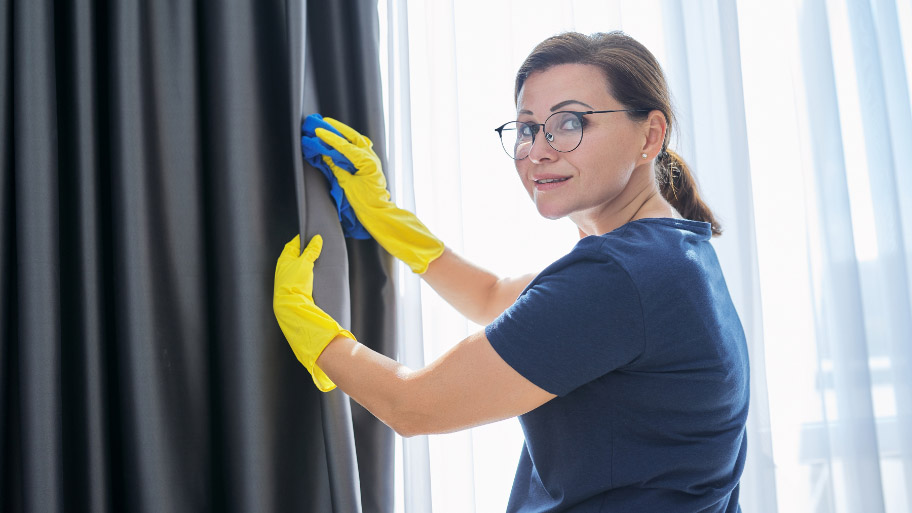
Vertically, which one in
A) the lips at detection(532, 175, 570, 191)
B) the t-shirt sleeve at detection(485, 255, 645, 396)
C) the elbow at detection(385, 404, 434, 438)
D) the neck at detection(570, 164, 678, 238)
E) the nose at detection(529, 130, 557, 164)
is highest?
the nose at detection(529, 130, 557, 164)

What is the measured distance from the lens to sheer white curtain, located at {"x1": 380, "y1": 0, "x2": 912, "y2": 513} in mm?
1470

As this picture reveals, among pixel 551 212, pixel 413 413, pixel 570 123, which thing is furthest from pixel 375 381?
pixel 570 123

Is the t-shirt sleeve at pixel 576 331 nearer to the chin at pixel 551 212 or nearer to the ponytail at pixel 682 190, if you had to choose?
the chin at pixel 551 212

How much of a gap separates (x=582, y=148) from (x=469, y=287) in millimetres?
414

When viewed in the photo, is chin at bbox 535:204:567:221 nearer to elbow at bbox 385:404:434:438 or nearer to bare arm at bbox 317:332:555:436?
bare arm at bbox 317:332:555:436

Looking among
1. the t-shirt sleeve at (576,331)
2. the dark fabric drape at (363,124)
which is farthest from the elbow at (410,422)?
the dark fabric drape at (363,124)

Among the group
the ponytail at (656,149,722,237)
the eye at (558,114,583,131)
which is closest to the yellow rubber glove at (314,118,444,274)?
the eye at (558,114,583,131)

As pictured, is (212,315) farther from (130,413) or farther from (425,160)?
(425,160)

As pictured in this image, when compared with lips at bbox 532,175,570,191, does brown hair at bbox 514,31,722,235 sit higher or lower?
higher

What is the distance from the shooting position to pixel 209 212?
131cm

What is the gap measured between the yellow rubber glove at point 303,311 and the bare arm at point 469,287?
0.27 m

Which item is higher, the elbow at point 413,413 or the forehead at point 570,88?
the forehead at point 570,88

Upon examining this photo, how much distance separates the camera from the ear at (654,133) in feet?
3.83

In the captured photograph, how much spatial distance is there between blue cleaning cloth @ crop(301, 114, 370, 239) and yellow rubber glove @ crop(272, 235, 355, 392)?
126 mm
